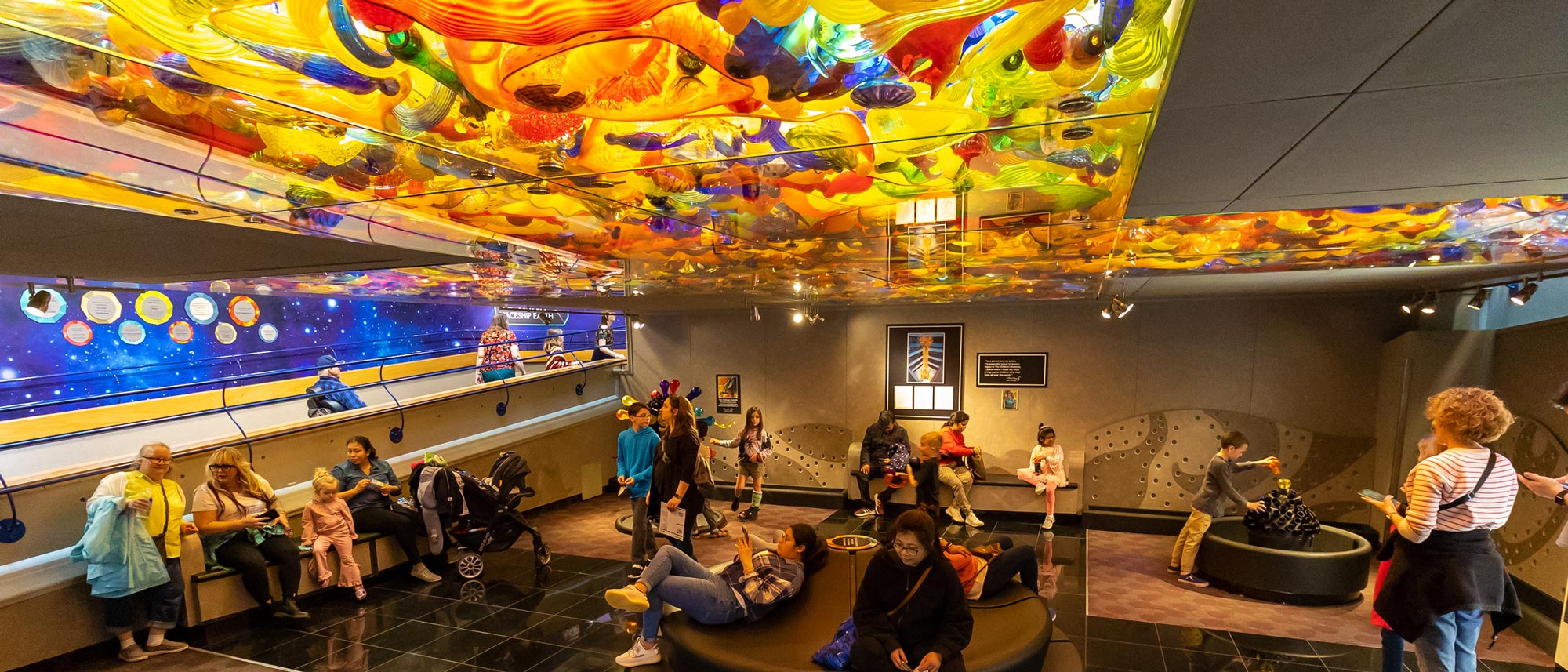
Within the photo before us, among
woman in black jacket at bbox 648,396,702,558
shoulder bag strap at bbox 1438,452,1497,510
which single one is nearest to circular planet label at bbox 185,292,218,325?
woman in black jacket at bbox 648,396,702,558

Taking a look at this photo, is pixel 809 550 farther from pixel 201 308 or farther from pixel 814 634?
pixel 201 308

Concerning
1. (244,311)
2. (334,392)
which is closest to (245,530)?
(334,392)

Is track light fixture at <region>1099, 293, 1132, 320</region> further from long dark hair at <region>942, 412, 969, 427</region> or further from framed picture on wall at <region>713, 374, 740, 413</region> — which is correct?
framed picture on wall at <region>713, 374, 740, 413</region>

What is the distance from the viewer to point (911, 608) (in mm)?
3061

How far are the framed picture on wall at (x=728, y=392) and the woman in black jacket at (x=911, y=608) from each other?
7.44m

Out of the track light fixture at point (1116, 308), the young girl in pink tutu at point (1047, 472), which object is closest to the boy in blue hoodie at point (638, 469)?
the young girl in pink tutu at point (1047, 472)

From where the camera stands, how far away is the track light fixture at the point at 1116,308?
769cm

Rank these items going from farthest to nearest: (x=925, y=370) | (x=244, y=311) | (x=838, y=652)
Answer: (x=244, y=311), (x=925, y=370), (x=838, y=652)

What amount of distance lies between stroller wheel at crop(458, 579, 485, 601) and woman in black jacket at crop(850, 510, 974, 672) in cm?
410

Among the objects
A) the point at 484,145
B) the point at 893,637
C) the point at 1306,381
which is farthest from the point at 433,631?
the point at 1306,381

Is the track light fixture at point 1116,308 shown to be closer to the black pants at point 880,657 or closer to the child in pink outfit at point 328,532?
the black pants at point 880,657

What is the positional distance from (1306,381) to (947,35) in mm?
8737

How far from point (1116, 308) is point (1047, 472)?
86.1 inches

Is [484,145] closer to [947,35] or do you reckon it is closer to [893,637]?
[947,35]
